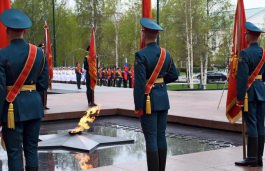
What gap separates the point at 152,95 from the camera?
5273mm

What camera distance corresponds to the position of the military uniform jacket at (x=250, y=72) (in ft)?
18.7

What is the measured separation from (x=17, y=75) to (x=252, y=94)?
2.96 m

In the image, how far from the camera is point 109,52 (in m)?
51.5

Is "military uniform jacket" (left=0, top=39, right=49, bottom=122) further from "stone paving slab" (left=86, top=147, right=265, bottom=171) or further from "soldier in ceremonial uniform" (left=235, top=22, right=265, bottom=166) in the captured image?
"soldier in ceremonial uniform" (left=235, top=22, right=265, bottom=166)

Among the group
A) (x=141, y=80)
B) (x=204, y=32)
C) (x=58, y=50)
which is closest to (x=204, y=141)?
(x=141, y=80)

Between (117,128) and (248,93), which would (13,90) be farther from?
(117,128)

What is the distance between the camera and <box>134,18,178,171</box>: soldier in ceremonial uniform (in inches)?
202

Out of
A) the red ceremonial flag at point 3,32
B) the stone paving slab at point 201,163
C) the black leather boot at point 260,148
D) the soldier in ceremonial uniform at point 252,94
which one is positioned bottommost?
the stone paving slab at point 201,163

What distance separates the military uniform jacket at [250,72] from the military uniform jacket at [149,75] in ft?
3.05

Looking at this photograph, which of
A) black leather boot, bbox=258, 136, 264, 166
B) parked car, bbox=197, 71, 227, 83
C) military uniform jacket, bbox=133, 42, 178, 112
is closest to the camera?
military uniform jacket, bbox=133, 42, 178, 112

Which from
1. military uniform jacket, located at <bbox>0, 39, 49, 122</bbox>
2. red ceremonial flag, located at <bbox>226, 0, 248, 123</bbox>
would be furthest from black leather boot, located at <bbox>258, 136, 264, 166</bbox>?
military uniform jacket, located at <bbox>0, 39, 49, 122</bbox>

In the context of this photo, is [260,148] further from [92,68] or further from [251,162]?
[92,68]

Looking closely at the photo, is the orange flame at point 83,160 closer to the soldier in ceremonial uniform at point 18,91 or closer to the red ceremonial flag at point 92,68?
the soldier in ceremonial uniform at point 18,91

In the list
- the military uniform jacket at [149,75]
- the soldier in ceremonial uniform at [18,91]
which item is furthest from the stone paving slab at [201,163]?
the soldier in ceremonial uniform at [18,91]
